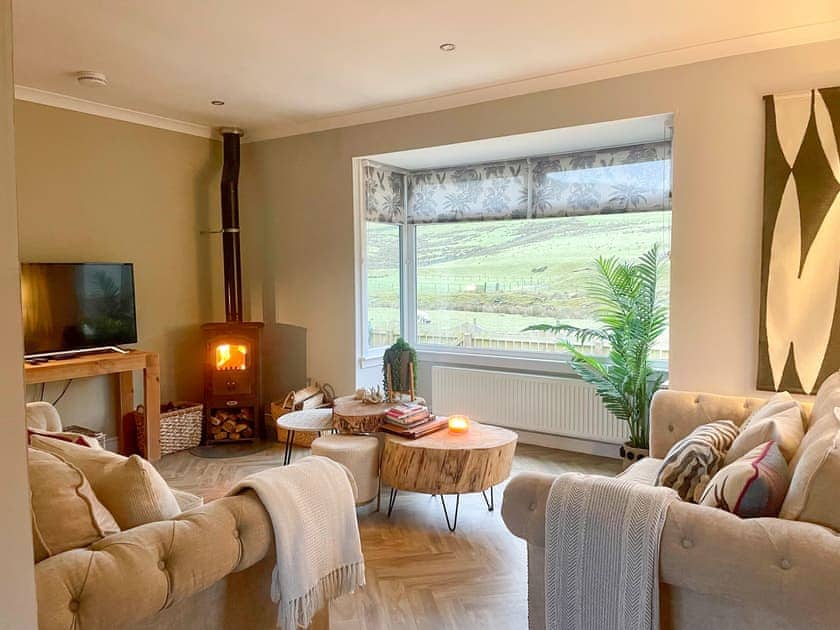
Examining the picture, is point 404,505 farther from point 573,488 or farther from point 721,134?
point 721,134

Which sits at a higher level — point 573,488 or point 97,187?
point 97,187

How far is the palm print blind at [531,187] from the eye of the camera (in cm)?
424

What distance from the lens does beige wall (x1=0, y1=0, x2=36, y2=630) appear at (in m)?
0.71

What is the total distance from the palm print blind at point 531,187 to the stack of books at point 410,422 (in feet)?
6.58

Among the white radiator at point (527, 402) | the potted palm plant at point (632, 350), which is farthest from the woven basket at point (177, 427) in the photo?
the potted palm plant at point (632, 350)

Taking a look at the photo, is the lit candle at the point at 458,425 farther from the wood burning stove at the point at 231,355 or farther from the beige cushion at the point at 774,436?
the wood burning stove at the point at 231,355

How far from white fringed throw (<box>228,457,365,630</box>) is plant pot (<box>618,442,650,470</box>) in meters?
2.47

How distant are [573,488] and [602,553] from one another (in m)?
0.18

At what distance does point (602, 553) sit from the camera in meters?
1.65

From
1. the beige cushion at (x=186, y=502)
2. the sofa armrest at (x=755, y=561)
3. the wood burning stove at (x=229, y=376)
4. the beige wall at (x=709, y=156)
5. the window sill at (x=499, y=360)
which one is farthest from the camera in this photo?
the wood burning stove at (x=229, y=376)

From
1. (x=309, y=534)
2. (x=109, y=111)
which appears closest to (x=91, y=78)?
(x=109, y=111)

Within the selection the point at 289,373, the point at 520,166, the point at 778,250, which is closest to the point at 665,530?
the point at 778,250

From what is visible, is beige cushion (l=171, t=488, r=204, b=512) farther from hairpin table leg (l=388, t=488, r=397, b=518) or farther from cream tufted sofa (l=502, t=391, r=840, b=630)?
cream tufted sofa (l=502, t=391, r=840, b=630)

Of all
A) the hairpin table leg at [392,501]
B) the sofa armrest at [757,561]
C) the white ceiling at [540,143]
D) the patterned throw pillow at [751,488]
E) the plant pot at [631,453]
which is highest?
the white ceiling at [540,143]
